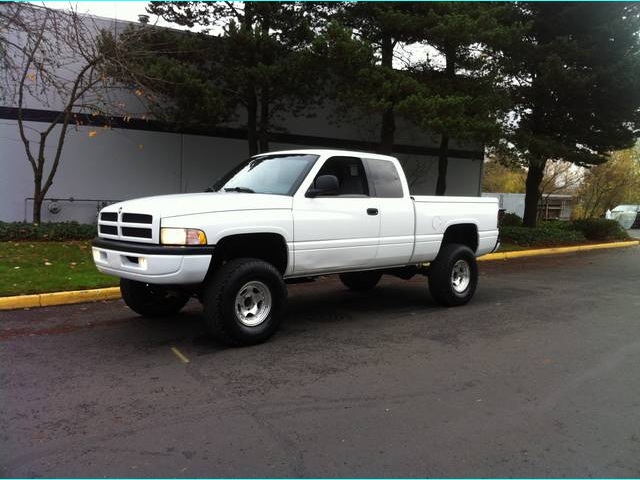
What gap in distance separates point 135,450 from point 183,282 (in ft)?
6.85

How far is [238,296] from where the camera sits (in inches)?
232

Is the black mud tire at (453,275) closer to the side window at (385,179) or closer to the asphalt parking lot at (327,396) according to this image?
the asphalt parking lot at (327,396)

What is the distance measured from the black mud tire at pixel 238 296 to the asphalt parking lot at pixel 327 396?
0.22 meters

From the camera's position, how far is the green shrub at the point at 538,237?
17484 millimetres

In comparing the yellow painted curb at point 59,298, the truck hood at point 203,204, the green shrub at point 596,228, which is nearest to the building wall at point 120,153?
the yellow painted curb at point 59,298

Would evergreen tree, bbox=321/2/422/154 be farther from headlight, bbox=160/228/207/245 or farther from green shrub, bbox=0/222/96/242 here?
headlight, bbox=160/228/207/245

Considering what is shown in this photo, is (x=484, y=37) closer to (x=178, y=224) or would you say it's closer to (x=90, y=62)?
(x=90, y=62)

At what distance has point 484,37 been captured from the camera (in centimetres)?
1365

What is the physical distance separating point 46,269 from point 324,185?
5.46m

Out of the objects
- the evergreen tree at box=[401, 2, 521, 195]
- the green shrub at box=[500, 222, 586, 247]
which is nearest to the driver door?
the evergreen tree at box=[401, 2, 521, 195]

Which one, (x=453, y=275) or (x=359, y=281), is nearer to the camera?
(x=453, y=275)

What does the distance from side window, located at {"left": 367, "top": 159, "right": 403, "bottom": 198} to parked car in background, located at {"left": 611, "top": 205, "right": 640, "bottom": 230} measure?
2766 centimetres

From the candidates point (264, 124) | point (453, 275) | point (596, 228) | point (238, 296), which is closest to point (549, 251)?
point (596, 228)

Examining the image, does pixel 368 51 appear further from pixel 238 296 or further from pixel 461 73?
pixel 238 296
